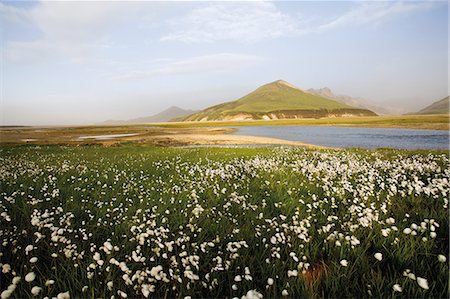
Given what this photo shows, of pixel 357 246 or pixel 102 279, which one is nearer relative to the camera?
pixel 102 279

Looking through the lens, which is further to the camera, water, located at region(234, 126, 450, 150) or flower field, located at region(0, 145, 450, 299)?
water, located at region(234, 126, 450, 150)

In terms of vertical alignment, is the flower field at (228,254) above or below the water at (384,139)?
above

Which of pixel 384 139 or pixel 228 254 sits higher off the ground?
pixel 228 254

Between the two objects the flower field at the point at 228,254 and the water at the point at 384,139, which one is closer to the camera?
the flower field at the point at 228,254

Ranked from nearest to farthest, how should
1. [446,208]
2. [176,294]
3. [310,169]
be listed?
[176,294], [446,208], [310,169]

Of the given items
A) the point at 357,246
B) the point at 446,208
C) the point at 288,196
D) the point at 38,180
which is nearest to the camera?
the point at 357,246

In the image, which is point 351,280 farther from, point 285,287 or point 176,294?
point 176,294

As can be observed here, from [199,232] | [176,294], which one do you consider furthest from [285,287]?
[199,232]

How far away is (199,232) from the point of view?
5434 mm

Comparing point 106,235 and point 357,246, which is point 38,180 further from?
point 357,246

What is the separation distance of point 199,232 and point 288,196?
135 inches

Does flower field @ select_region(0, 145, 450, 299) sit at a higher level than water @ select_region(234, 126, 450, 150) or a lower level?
higher

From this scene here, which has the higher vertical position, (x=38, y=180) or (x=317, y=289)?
(x=38, y=180)

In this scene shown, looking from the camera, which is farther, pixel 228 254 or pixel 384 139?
pixel 384 139
